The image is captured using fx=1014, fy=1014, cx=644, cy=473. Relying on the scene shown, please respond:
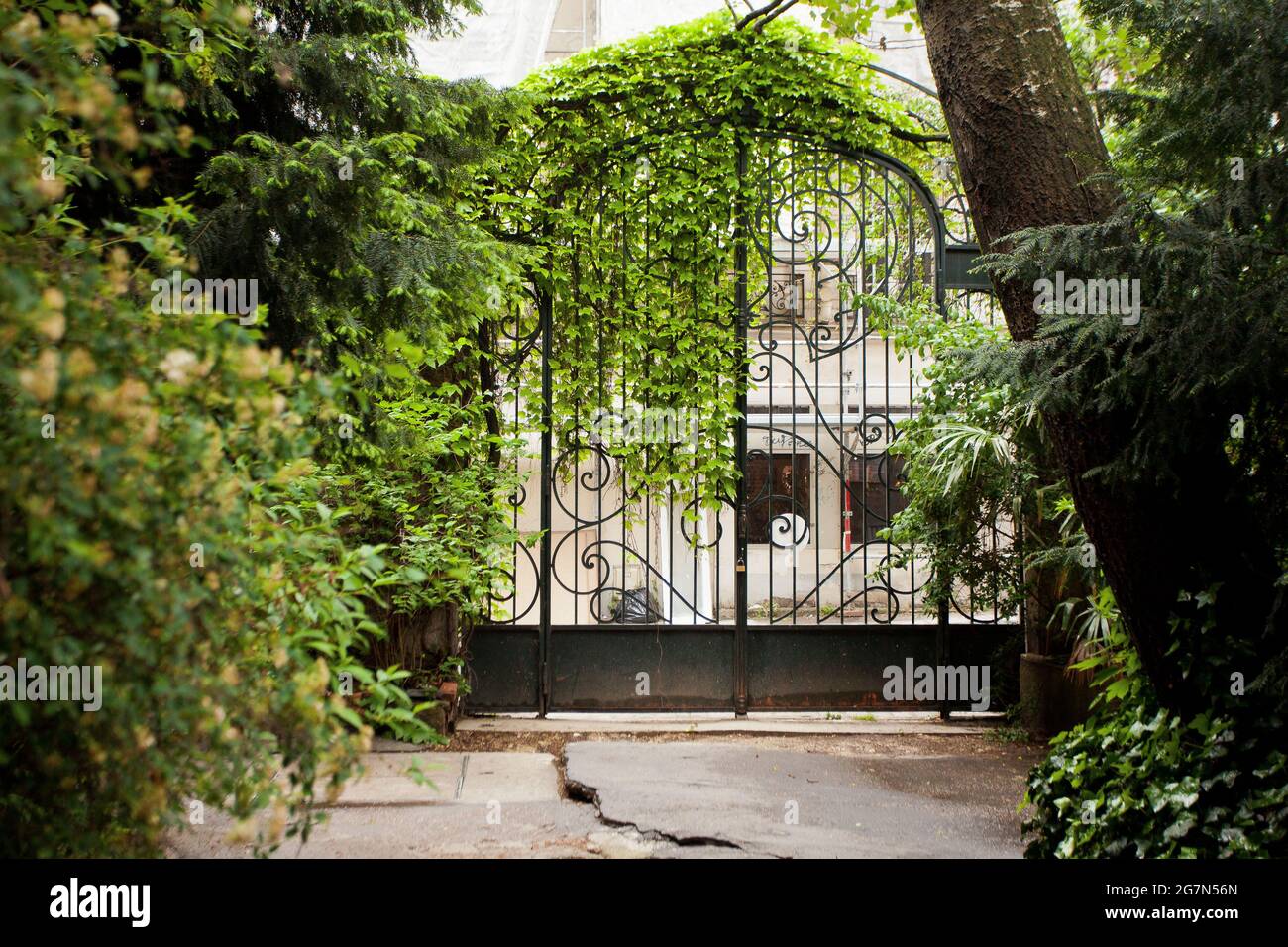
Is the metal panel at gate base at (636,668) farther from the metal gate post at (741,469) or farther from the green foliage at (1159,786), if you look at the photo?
the green foliage at (1159,786)

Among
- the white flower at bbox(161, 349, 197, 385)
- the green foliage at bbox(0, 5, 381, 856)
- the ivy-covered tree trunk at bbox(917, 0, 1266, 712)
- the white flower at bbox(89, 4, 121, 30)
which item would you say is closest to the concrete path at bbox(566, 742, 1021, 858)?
the ivy-covered tree trunk at bbox(917, 0, 1266, 712)

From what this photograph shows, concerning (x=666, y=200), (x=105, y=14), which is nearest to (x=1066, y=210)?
(x=105, y=14)

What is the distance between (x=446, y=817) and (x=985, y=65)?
3.82 metres

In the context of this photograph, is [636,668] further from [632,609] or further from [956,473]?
[956,473]

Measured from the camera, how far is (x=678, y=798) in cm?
493

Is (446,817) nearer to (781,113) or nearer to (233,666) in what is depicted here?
(233,666)

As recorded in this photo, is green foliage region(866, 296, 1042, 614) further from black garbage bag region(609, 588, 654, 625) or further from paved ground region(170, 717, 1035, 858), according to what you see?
black garbage bag region(609, 588, 654, 625)

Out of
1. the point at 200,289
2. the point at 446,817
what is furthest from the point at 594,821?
the point at 200,289

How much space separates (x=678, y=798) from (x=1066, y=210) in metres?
3.16

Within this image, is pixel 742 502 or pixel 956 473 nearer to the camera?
pixel 956 473

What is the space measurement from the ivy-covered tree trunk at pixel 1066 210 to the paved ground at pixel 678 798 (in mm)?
1512

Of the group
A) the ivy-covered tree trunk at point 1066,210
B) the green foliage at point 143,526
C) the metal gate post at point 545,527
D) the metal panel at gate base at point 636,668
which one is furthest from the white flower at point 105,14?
the metal panel at gate base at point 636,668

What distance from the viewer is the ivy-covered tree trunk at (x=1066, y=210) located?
3.28 meters

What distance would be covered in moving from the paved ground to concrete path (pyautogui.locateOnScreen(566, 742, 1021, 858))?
0.03 feet
